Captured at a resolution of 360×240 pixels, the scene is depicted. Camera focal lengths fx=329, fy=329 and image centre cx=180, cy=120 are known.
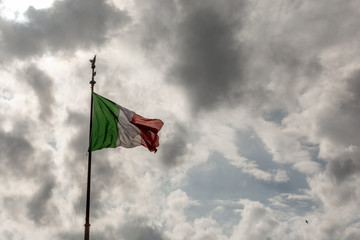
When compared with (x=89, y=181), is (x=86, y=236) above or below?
below

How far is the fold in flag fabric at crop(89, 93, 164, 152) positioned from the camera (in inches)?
1289

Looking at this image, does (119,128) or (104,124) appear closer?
(104,124)

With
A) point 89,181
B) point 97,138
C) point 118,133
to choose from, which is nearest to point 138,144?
point 118,133

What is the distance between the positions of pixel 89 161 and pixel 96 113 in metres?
5.65

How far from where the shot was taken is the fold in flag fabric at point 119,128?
32.8m

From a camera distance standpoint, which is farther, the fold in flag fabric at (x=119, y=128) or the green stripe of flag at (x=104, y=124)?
the fold in flag fabric at (x=119, y=128)

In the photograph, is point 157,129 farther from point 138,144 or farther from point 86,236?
point 86,236

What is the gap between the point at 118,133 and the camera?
34.7 m

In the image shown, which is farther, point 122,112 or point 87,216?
point 122,112

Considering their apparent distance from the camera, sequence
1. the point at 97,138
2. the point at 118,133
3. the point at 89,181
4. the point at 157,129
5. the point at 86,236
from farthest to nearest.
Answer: the point at 157,129
the point at 118,133
the point at 97,138
the point at 89,181
the point at 86,236

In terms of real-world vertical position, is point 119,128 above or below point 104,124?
above

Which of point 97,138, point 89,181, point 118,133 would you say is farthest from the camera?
point 118,133

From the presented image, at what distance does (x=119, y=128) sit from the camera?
3503 cm

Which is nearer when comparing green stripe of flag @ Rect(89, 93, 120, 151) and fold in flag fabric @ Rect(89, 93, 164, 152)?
green stripe of flag @ Rect(89, 93, 120, 151)
